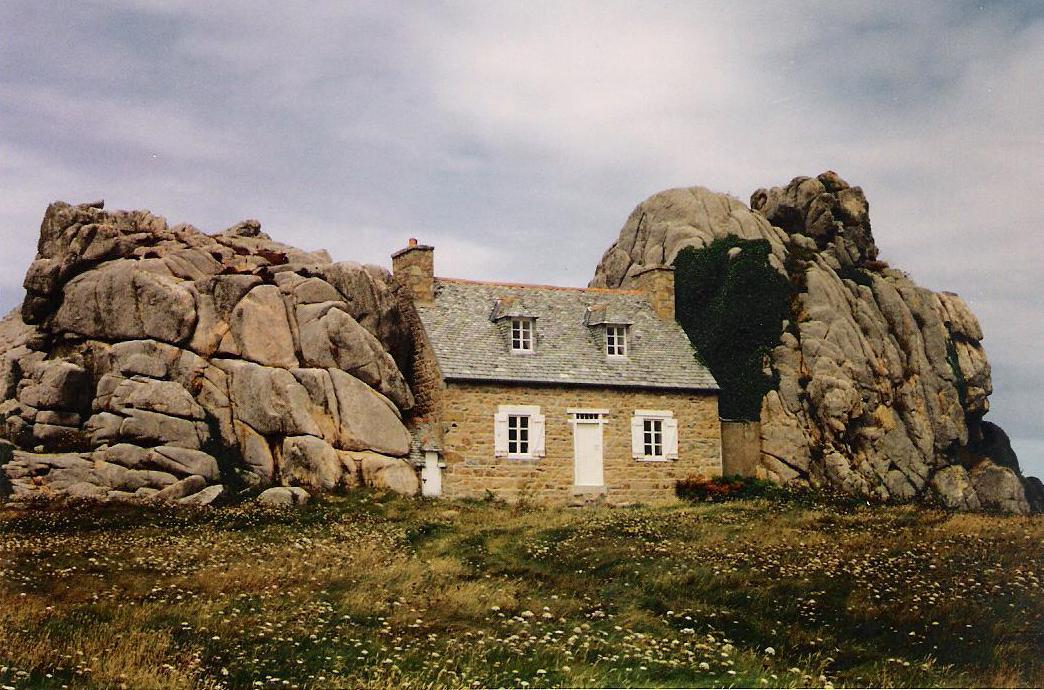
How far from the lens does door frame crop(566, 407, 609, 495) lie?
34375 mm

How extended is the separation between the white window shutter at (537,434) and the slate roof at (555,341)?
133 centimetres

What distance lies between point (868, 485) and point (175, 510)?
26.3m

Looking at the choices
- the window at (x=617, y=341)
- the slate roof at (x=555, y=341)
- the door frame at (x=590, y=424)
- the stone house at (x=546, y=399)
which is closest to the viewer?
the stone house at (x=546, y=399)

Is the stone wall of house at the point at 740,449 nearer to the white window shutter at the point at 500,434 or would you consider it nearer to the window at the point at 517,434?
the window at the point at 517,434

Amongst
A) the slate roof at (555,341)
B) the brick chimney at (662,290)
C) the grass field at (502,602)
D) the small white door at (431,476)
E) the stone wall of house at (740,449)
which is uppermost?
the brick chimney at (662,290)

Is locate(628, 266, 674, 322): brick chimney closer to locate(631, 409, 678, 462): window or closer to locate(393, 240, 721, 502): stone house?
locate(393, 240, 721, 502): stone house

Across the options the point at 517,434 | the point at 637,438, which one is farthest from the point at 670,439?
the point at 517,434

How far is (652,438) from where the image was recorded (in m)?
35.5

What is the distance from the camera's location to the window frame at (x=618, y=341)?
36812mm

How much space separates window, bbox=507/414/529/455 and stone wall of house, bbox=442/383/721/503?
43cm

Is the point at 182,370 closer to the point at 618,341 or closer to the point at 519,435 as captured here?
the point at 519,435

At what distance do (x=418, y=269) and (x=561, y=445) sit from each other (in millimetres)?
8500

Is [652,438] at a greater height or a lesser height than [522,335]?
lesser

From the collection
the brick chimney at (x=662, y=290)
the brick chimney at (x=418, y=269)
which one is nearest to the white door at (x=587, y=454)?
the brick chimney at (x=662, y=290)
